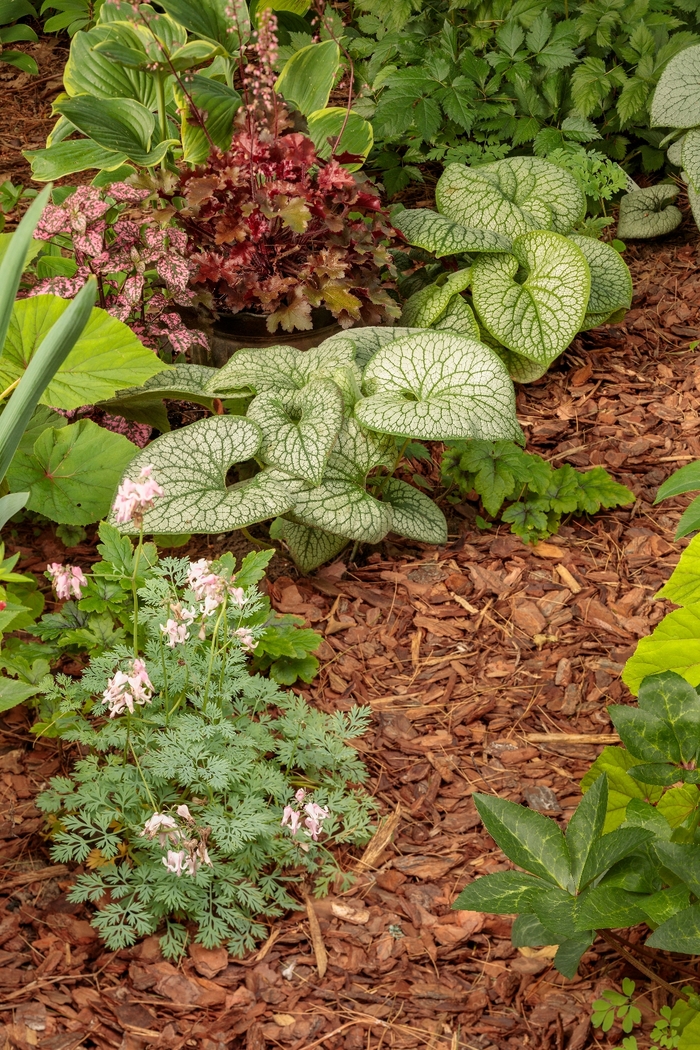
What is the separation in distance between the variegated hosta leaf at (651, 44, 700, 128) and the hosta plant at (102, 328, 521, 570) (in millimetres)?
1412

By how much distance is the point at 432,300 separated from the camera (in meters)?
3.16

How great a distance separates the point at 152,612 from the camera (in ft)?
6.75

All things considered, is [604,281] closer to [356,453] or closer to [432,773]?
[356,453]

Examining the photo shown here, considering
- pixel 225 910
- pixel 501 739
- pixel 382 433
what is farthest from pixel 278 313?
pixel 225 910

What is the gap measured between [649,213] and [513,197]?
748 millimetres

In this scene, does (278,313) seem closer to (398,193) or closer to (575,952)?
(398,193)

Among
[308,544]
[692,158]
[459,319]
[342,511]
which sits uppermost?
[692,158]

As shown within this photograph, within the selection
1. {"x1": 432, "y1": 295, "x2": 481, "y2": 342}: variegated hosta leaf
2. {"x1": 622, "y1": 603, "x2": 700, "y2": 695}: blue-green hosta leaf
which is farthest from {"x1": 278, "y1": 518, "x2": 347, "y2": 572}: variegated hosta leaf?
{"x1": 622, "y1": 603, "x2": 700, "y2": 695}: blue-green hosta leaf

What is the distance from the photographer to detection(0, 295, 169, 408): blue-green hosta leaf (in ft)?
7.91

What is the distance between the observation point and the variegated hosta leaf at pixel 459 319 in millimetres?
3064

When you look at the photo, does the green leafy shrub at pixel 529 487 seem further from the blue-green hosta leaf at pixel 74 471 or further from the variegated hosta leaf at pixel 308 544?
the blue-green hosta leaf at pixel 74 471

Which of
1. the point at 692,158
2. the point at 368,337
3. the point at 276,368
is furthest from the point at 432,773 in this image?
the point at 692,158

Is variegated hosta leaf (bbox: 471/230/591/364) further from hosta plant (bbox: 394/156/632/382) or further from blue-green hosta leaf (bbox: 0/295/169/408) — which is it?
blue-green hosta leaf (bbox: 0/295/169/408)

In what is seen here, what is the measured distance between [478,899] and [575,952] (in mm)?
151
